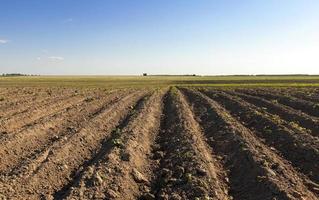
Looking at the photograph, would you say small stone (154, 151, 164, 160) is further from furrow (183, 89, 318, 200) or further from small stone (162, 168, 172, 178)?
furrow (183, 89, 318, 200)

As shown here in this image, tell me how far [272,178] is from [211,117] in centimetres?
1205

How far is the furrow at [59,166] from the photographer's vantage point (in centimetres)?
947

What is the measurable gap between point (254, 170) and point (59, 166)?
5.38 metres

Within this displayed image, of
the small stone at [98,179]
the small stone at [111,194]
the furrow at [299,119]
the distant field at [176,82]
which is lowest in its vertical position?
the distant field at [176,82]

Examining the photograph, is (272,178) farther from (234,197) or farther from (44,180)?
(44,180)

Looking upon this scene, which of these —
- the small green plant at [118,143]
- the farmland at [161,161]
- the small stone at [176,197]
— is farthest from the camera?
the small green plant at [118,143]

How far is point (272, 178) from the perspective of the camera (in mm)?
9875

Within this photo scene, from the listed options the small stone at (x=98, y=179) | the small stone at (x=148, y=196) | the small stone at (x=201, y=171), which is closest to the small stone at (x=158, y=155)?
the small stone at (x=201, y=171)

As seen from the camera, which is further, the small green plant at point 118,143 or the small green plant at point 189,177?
the small green plant at point 118,143

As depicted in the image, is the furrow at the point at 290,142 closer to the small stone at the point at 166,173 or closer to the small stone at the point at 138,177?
the small stone at the point at 166,173

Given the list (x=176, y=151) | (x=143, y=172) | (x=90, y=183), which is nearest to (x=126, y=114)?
(x=176, y=151)

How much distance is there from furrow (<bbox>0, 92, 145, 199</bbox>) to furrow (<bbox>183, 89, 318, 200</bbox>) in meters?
4.33

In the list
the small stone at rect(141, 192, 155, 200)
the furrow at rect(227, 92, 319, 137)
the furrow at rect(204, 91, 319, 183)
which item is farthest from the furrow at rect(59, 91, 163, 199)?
the furrow at rect(227, 92, 319, 137)

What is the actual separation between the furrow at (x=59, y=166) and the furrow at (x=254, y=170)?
14.2 ft
